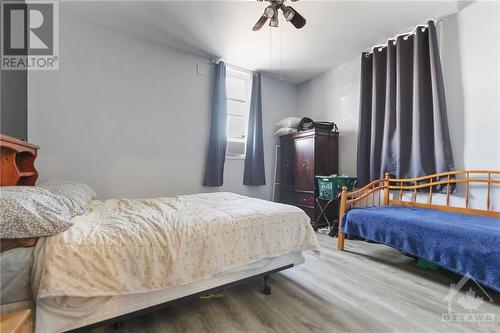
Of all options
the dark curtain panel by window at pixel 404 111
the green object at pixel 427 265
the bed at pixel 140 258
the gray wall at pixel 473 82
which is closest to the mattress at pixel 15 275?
the bed at pixel 140 258

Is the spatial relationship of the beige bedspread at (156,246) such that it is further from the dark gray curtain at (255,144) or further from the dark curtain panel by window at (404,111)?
the dark gray curtain at (255,144)

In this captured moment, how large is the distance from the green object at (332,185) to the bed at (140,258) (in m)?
1.52

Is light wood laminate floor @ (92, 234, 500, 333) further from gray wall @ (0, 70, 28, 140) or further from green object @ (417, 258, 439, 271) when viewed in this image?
gray wall @ (0, 70, 28, 140)

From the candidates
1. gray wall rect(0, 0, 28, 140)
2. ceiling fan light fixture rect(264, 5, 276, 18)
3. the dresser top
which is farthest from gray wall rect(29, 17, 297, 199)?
ceiling fan light fixture rect(264, 5, 276, 18)

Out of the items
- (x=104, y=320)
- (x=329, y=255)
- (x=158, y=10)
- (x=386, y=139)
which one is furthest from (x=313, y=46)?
(x=104, y=320)

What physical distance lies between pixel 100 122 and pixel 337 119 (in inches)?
133

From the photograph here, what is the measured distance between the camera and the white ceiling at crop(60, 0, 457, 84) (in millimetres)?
2248

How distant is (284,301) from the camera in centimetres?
152

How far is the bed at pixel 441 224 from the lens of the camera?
4.85 feet

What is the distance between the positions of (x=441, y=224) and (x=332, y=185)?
134cm

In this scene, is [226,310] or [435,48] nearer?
[226,310]

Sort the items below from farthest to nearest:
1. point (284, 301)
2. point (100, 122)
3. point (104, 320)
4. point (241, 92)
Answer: point (241, 92)
point (100, 122)
point (284, 301)
point (104, 320)

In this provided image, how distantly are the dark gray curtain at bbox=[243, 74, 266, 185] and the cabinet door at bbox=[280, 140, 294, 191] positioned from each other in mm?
383

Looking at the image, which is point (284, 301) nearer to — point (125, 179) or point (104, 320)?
point (104, 320)
